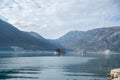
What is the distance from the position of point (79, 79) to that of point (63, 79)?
5.26 metres

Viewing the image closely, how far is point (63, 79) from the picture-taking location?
94.2 metres

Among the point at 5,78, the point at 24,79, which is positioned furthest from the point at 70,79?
the point at 5,78

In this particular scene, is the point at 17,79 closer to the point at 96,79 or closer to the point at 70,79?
the point at 70,79

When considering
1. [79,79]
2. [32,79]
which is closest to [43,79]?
[32,79]

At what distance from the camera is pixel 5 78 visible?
96.9m

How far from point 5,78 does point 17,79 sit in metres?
5.15

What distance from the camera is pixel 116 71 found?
95.3 meters

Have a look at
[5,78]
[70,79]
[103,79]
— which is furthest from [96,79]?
[5,78]

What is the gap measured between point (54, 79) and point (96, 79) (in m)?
13.5

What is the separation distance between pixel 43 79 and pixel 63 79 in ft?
21.2

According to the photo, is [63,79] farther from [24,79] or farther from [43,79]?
[24,79]

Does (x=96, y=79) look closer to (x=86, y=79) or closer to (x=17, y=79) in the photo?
(x=86, y=79)

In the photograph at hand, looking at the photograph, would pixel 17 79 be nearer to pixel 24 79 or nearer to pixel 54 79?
pixel 24 79

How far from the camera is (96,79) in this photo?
93.2 meters
